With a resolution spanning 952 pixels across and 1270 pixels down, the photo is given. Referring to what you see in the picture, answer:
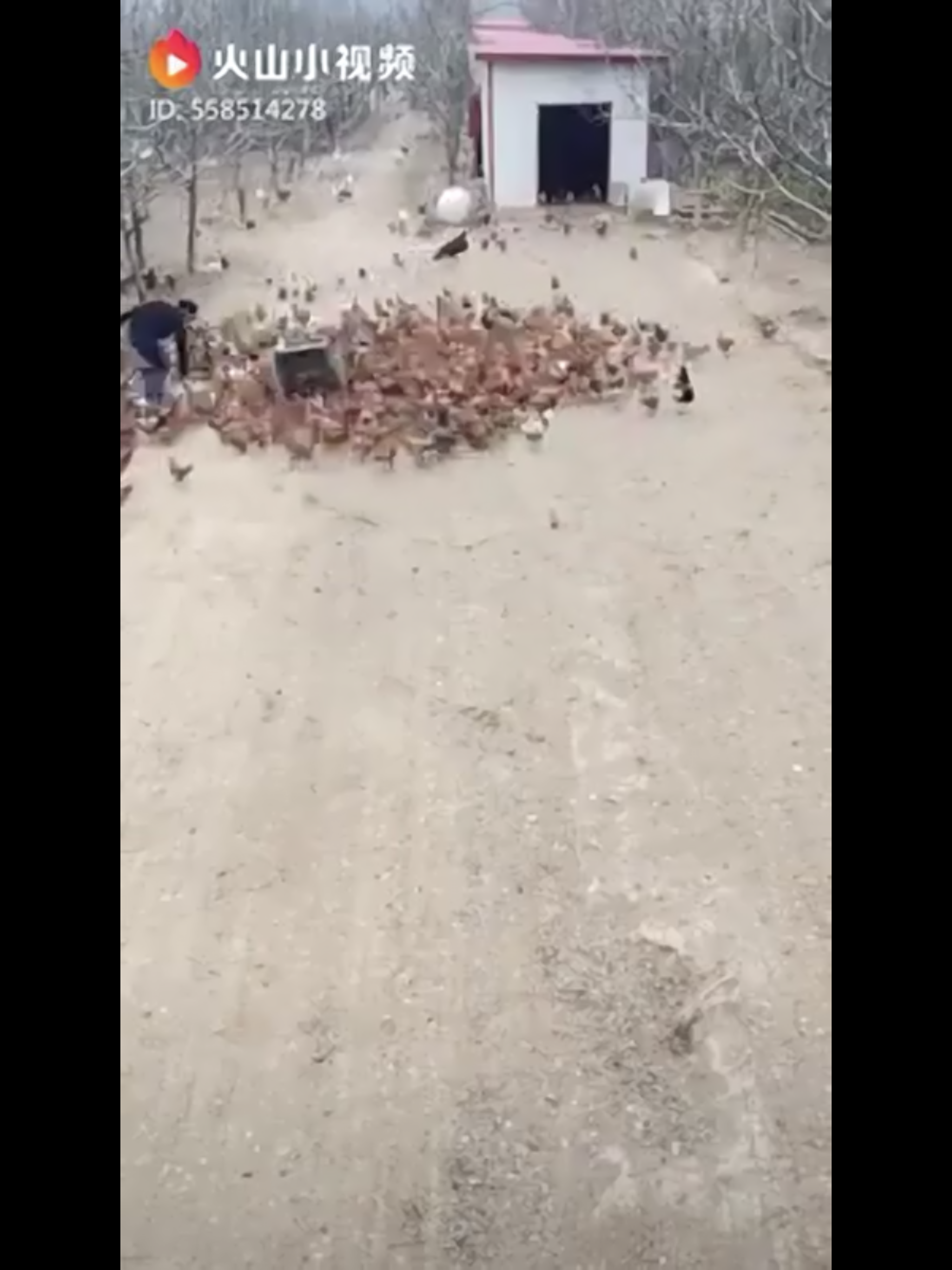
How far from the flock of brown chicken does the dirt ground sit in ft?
0.10

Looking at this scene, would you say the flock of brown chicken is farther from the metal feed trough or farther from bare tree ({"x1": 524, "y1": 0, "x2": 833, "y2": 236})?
bare tree ({"x1": 524, "y1": 0, "x2": 833, "y2": 236})

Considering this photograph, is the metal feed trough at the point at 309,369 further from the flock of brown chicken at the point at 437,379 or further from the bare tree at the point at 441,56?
the bare tree at the point at 441,56

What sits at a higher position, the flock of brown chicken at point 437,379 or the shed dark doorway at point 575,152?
the shed dark doorway at point 575,152

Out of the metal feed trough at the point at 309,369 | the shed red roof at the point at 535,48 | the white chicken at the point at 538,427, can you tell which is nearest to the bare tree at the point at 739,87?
the shed red roof at the point at 535,48

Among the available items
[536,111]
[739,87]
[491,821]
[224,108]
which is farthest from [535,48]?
[491,821]

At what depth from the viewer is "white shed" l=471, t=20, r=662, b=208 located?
5.34 feet

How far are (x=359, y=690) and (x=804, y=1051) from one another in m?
0.64

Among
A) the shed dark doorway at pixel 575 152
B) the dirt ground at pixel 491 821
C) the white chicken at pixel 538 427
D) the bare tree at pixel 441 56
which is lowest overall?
the dirt ground at pixel 491 821

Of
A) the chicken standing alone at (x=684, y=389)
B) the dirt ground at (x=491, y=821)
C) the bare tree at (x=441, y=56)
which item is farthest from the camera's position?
the chicken standing alone at (x=684, y=389)

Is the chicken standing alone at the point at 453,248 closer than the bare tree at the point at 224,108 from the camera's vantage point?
No

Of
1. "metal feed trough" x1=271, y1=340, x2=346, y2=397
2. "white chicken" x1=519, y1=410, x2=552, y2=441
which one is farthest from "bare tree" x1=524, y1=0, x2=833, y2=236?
"metal feed trough" x1=271, y1=340, x2=346, y2=397

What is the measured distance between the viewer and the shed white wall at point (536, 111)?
164cm
